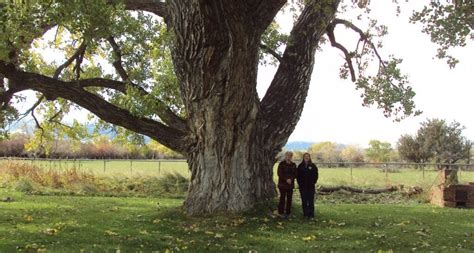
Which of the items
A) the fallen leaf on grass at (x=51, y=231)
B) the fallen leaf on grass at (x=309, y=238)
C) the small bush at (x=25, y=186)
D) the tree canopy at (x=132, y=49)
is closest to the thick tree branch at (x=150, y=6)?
the tree canopy at (x=132, y=49)

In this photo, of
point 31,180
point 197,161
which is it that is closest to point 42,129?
point 31,180

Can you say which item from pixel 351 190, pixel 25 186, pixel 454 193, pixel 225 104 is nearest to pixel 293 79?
pixel 225 104

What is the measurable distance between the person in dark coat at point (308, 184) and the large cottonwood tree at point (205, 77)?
1025 millimetres

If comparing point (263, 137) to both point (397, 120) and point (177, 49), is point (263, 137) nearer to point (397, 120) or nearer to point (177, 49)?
point (177, 49)

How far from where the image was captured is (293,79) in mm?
13656

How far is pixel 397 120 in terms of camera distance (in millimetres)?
15531

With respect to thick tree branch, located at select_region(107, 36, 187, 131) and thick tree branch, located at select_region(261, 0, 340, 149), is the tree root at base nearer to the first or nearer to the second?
thick tree branch, located at select_region(261, 0, 340, 149)

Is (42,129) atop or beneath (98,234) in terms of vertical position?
atop

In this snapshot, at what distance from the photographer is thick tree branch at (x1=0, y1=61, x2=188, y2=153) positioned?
1247 centimetres

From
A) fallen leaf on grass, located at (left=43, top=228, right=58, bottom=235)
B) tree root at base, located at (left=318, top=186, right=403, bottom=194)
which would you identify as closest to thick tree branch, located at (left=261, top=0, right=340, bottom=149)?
fallen leaf on grass, located at (left=43, top=228, right=58, bottom=235)

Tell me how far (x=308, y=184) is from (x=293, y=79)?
3.23 metres

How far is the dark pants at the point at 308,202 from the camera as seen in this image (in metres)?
11.9

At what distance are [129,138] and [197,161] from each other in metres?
6.61

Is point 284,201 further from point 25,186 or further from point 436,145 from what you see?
point 436,145
